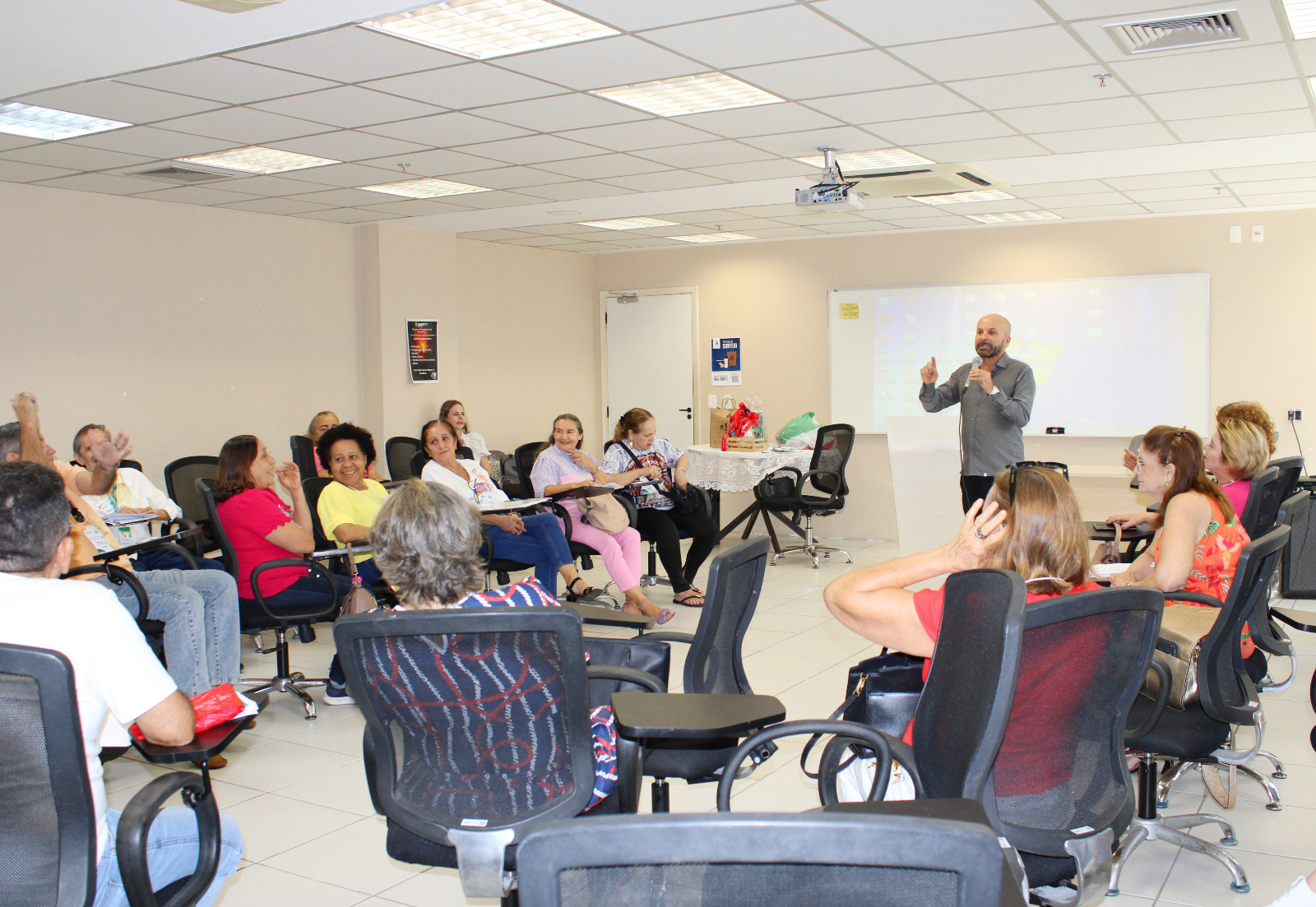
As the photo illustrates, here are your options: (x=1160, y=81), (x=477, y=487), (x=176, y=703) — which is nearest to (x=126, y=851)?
(x=176, y=703)

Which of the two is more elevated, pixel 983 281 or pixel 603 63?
pixel 603 63

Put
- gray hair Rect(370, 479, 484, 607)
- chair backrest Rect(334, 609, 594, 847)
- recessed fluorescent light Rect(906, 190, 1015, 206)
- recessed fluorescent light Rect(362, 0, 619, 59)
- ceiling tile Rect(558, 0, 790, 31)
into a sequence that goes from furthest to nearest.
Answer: recessed fluorescent light Rect(906, 190, 1015, 206) < recessed fluorescent light Rect(362, 0, 619, 59) < ceiling tile Rect(558, 0, 790, 31) < gray hair Rect(370, 479, 484, 607) < chair backrest Rect(334, 609, 594, 847)

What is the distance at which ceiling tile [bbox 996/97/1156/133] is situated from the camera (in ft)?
15.6

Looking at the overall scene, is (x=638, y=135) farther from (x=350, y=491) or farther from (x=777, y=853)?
(x=777, y=853)

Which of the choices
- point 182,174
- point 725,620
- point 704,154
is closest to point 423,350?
point 182,174

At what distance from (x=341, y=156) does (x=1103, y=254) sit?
608 centimetres

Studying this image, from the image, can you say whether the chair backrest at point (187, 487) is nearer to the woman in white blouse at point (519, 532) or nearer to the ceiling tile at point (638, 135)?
the woman in white blouse at point (519, 532)

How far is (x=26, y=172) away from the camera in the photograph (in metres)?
5.94

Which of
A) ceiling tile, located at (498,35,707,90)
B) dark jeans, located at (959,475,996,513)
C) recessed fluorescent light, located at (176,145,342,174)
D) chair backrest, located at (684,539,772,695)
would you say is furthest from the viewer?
dark jeans, located at (959,475,996,513)

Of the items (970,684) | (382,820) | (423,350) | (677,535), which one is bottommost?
(382,820)

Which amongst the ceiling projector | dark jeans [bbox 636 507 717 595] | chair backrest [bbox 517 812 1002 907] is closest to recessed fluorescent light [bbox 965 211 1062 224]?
the ceiling projector

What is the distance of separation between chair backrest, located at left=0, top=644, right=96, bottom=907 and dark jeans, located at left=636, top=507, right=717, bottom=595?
4.87 meters

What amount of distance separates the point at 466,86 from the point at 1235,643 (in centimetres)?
352

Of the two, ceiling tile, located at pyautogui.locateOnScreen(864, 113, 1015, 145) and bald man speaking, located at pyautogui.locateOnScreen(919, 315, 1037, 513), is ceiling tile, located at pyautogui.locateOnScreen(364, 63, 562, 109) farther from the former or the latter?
bald man speaking, located at pyautogui.locateOnScreen(919, 315, 1037, 513)
